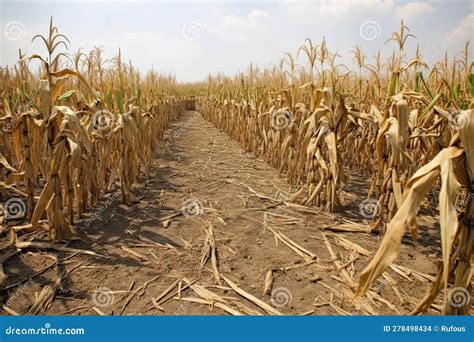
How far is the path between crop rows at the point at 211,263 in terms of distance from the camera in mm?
2215

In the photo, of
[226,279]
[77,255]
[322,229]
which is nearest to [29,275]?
[77,255]

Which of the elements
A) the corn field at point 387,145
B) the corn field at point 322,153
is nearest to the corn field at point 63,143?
the corn field at point 322,153

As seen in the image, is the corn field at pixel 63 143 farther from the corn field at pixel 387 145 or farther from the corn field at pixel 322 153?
the corn field at pixel 387 145

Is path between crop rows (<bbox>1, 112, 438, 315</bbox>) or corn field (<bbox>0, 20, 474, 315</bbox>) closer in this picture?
corn field (<bbox>0, 20, 474, 315</bbox>)

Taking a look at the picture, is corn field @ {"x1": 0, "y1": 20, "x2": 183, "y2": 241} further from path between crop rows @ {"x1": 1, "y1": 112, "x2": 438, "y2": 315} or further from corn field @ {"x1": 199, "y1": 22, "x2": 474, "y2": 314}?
corn field @ {"x1": 199, "y1": 22, "x2": 474, "y2": 314}

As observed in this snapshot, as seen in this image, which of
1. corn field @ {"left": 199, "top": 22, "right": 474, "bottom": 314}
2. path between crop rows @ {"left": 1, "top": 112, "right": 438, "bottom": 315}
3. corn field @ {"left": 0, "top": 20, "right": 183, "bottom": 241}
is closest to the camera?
corn field @ {"left": 199, "top": 22, "right": 474, "bottom": 314}

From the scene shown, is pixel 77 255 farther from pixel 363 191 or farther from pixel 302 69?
pixel 302 69

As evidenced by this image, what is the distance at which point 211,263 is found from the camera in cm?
274

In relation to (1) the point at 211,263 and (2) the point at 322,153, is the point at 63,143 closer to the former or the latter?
(1) the point at 211,263

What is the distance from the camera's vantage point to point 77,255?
2789mm

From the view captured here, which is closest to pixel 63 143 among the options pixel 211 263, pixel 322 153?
pixel 211 263

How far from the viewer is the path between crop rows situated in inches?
87.2

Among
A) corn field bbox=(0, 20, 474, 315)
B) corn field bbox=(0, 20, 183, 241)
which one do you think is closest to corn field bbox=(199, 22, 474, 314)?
corn field bbox=(0, 20, 474, 315)

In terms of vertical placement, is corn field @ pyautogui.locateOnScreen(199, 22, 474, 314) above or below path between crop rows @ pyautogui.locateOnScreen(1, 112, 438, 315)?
above
